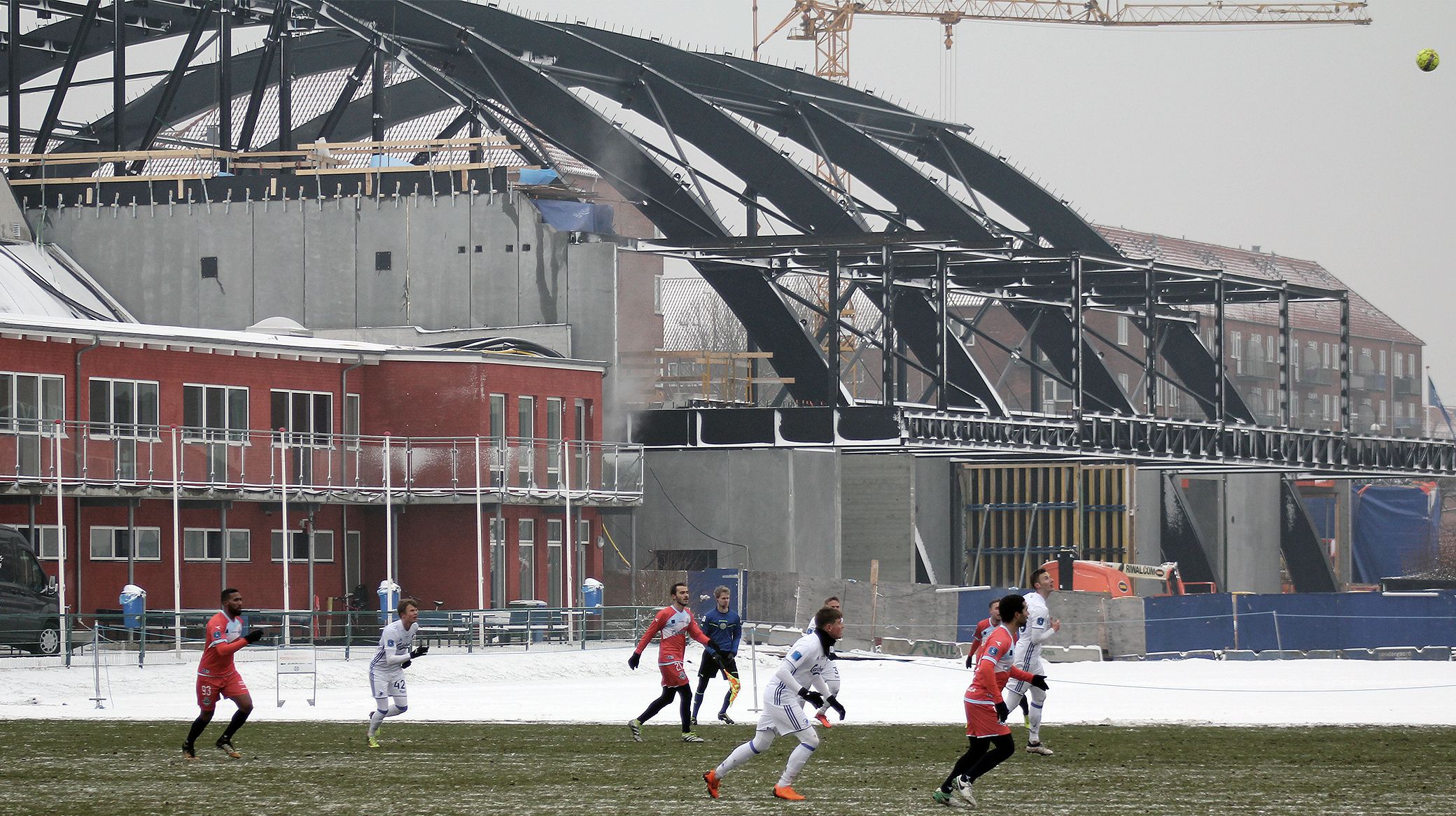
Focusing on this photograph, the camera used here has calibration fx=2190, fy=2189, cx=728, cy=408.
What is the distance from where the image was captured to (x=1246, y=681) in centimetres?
3678

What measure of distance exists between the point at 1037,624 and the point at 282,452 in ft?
79.0

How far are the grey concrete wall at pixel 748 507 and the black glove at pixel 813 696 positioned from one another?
1517 inches

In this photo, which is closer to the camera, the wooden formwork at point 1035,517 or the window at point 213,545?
the window at point 213,545

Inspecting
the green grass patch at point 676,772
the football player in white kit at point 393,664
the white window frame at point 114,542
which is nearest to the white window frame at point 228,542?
the white window frame at point 114,542

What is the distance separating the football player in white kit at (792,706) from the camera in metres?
16.2

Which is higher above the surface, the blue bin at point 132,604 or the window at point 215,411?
the window at point 215,411

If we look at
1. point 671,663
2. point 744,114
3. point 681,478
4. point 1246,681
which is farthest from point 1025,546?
point 671,663

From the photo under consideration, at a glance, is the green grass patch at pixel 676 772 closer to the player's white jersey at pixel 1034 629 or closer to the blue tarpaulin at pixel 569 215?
the player's white jersey at pixel 1034 629

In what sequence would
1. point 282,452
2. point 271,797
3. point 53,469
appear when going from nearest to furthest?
point 271,797
point 53,469
point 282,452

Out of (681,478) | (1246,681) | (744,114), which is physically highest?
(744,114)

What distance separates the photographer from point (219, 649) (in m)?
21.1

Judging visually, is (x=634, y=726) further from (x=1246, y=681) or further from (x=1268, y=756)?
(x=1246, y=681)

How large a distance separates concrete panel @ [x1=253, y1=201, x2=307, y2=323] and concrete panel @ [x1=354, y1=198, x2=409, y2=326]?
5.26 ft

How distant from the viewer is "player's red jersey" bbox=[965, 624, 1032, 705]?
15.8m
